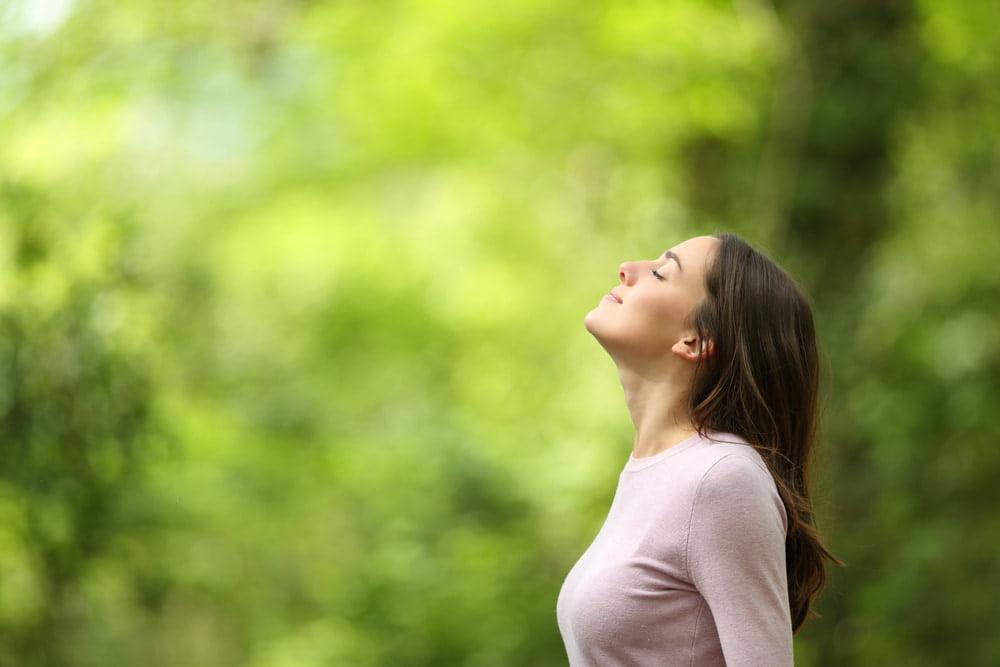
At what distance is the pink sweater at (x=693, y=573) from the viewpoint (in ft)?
5.01

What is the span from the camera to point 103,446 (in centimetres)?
448

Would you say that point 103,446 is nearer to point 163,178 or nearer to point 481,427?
point 481,427

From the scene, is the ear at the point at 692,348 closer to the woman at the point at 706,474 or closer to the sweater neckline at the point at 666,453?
the woman at the point at 706,474

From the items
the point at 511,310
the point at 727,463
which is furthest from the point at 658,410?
the point at 511,310

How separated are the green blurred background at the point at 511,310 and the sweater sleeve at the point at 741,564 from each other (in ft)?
6.55

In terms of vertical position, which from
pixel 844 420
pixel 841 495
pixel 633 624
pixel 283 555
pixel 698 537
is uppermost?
pixel 698 537

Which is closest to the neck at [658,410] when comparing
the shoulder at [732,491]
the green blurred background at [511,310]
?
the shoulder at [732,491]

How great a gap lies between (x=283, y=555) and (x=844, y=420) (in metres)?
3.63

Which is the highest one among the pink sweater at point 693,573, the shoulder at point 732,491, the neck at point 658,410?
the neck at point 658,410

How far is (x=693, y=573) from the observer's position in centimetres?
156

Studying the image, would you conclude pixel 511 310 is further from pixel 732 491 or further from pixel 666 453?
pixel 732 491

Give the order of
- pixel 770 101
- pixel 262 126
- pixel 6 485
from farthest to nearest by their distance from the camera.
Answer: pixel 262 126 → pixel 770 101 → pixel 6 485

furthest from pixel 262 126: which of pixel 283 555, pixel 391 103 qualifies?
pixel 283 555

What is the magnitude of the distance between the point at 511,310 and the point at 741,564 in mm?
7614
